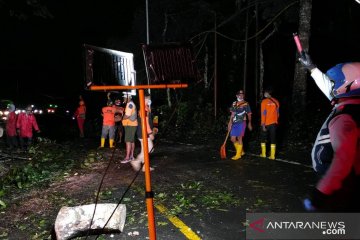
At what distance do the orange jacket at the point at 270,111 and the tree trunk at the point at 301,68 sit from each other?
4.66m

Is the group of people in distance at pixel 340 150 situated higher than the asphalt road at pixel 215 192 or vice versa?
the group of people in distance at pixel 340 150

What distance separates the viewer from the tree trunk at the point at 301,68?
14.5 meters

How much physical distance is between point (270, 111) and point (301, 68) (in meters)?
5.41

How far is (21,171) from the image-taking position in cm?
909

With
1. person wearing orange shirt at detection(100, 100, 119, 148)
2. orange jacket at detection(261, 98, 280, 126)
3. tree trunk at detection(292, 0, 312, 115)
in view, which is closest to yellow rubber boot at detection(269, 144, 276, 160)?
orange jacket at detection(261, 98, 280, 126)

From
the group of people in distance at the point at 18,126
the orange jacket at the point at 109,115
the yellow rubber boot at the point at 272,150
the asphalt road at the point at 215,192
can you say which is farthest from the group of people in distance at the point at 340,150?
the group of people in distance at the point at 18,126

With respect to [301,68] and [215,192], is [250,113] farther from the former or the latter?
[301,68]

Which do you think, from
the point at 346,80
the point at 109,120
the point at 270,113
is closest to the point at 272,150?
the point at 270,113

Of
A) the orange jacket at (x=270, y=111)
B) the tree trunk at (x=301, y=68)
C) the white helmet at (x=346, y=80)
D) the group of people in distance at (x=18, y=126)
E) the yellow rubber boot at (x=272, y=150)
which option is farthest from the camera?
the tree trunk at (x=301, y=68)

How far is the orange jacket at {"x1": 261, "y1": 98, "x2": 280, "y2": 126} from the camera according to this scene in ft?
33.4

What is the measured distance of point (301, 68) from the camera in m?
14.7

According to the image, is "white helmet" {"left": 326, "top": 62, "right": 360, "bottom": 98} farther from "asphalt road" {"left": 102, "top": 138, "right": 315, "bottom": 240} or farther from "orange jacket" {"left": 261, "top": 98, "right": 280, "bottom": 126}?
"orange jacket" {"left": 261, "top": 98, "right": 280, "bottom": 126}

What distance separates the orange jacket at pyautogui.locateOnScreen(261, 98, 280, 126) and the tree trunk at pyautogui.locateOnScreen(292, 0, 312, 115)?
4.66 meters

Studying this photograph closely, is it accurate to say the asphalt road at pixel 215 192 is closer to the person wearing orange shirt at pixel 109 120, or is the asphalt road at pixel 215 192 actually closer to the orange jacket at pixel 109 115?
the person wearing orange shirt at pixel 109 120
